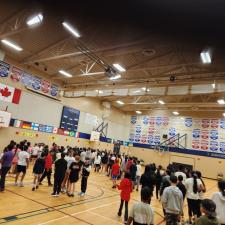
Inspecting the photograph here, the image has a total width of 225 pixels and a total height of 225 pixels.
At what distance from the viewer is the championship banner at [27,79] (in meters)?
14.6

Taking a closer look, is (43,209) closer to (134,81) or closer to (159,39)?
(159,39)

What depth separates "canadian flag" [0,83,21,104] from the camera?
13320mm

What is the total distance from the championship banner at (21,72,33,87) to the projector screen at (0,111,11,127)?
2.60m

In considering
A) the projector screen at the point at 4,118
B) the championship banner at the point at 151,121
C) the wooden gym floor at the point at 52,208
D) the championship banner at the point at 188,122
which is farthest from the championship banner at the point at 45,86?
the championship banner at the point at 188,122

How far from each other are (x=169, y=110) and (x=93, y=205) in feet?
61.2

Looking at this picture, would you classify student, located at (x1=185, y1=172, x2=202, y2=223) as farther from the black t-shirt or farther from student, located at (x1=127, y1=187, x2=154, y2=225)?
the black t-shirt

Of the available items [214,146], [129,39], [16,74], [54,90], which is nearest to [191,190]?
[129,39]

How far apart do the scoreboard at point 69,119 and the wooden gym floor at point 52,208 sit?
10045 millimetres

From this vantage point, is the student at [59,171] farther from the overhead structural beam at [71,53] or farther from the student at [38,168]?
the overhead structural beam at [71,53]

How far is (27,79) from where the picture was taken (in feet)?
48.9

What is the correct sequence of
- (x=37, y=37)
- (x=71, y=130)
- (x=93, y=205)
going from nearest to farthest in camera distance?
(x=93, y=205) < (x=37, y=37) < (x=71, y=130)

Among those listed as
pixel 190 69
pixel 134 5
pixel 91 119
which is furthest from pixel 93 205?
pixel 91 119

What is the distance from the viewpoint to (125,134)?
86.8 feet

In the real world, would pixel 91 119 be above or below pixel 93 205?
above
